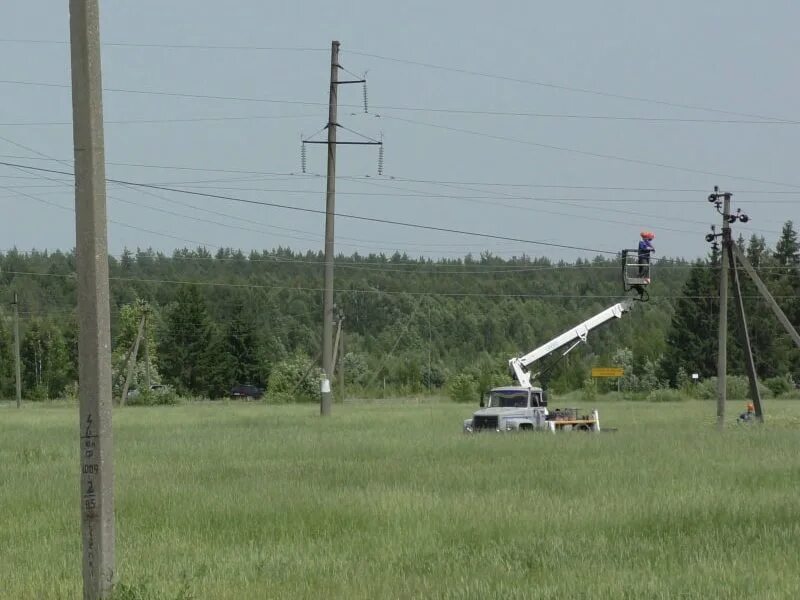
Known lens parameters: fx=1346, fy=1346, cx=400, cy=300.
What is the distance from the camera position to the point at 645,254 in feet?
127

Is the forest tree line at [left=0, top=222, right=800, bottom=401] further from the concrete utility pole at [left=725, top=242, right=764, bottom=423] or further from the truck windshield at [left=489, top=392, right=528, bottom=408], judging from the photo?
the truck windshield at [left=489, top=392, right=528, bottom=408]

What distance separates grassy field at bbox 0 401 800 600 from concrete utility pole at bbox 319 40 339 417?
483 inches

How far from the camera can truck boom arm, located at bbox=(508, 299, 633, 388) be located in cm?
4338

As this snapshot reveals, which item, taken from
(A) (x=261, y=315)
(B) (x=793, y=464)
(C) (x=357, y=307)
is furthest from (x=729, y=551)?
(C) (x=357, y=307)

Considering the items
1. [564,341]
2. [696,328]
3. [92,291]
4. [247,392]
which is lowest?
[247,392]

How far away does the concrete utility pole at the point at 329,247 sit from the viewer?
45.4 meters

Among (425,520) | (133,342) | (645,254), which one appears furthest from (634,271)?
(133,342)

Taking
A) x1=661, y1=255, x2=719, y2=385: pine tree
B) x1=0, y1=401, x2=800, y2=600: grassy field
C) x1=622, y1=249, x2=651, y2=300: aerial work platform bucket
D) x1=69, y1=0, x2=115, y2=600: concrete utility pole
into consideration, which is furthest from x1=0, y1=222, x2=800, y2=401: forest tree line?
x1=69, y1=0, x2=115, y2=600: concrete utility pole

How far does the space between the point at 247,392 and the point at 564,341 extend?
6406 cm

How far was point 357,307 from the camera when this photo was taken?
18300 centimetres

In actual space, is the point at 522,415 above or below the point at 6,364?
above

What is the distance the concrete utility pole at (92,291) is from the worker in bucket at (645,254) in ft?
96.4

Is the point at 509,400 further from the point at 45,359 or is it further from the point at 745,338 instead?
the point at 45,359

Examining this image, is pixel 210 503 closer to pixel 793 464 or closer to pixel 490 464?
pixel 490 464
